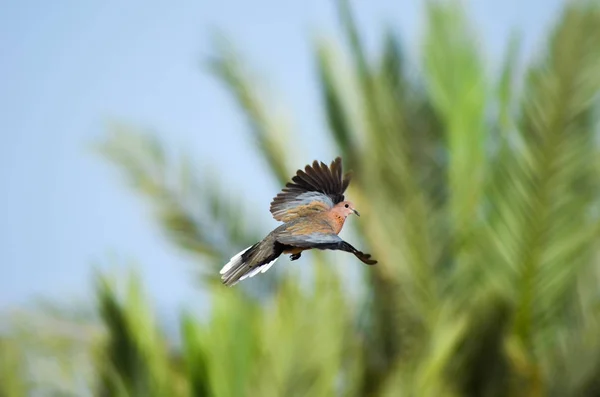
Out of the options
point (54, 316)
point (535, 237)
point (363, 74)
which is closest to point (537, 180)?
point (535, 237)

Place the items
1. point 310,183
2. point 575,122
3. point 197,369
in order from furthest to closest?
point 575,122, point 197,369, point 310,183

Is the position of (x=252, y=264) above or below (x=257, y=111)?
below

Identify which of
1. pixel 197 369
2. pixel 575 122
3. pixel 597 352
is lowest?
pixel 197 369

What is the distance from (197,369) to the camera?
162 inches

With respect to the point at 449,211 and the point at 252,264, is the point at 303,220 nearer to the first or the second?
the point at 252,264

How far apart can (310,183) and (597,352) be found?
16.7ft

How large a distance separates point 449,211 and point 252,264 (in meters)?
5.28

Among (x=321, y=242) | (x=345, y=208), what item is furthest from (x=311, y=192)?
(x=321, y=242)

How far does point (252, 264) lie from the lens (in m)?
1.00

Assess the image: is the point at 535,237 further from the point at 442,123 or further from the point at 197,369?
the point at 197,369

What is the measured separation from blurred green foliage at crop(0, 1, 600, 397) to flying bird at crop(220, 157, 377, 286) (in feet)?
12.1

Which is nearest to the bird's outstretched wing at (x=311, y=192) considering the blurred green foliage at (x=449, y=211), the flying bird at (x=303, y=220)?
the flying bird at (x=303, y=220)

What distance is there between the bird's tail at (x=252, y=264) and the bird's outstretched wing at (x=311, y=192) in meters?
0.04

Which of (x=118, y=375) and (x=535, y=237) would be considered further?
(x=535, y=237)
